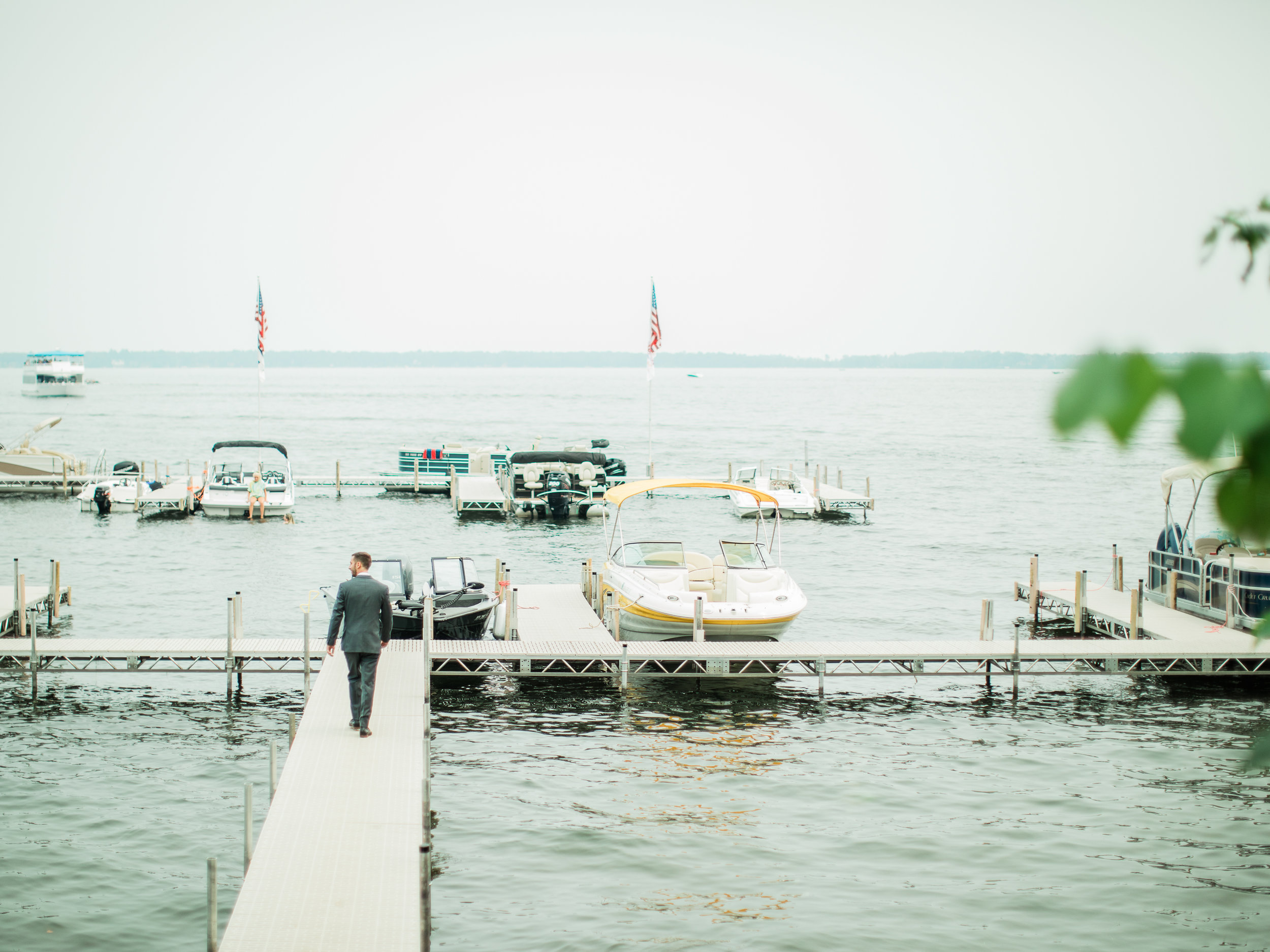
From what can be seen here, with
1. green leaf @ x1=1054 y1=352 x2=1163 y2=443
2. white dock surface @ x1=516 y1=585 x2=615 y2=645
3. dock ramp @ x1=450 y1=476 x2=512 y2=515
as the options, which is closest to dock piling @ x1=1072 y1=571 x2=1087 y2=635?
white dock surface @ x1=516 y1=585 x2=615 y2=645

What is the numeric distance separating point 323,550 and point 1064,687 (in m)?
24.8

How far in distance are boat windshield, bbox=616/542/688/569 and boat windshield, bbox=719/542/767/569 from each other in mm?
865

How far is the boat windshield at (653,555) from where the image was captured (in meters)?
21.7

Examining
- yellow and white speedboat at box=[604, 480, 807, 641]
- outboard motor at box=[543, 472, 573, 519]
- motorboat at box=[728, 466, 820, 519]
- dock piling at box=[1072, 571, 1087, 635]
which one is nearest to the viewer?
yellow and white speedboat at box=[604, 480, 807, 641]

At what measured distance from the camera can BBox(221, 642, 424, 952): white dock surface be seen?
28.5ft

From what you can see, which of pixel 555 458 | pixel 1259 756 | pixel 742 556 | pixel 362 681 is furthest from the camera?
pixel 555 458

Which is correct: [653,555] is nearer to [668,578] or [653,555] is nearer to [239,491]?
[668,578]

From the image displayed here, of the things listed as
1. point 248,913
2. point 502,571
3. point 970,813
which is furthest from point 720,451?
point 248,913

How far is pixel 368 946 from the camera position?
850cm

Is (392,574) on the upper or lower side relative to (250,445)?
lower

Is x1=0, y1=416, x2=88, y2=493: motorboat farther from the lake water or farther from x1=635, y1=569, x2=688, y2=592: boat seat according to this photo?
x1=635, y1=569, x2=688, y2=592: boat seat

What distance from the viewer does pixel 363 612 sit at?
1284 centimetres

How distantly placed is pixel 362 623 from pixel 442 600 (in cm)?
709

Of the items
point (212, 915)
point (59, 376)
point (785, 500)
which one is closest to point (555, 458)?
point (785, 500)
